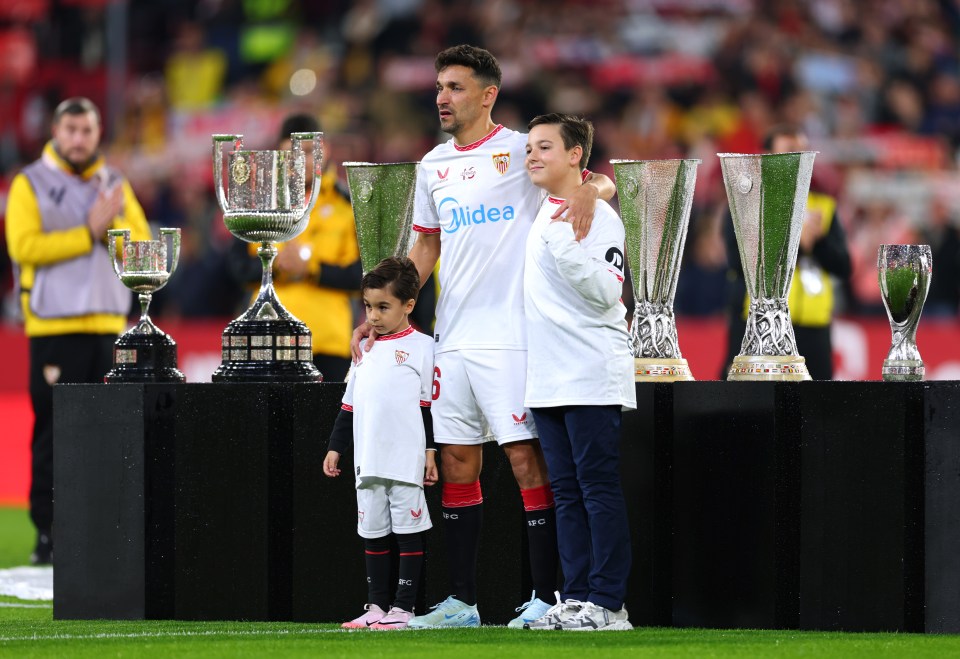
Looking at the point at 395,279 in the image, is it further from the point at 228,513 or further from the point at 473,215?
the point at 228,513

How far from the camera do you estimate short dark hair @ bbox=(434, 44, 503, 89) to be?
505 centimetres

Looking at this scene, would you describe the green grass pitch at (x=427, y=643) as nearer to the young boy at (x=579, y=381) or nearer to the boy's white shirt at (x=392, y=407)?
the young boy at (x=579, y=381)

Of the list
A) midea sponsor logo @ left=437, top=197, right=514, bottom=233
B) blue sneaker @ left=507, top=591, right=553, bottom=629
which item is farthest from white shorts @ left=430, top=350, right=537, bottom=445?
blue sneaker @ left=507, top=591, right=553, bottom=629

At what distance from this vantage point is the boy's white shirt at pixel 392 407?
489cm

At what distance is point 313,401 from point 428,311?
2.96 metres

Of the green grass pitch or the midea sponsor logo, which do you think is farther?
the midea sponsor logo

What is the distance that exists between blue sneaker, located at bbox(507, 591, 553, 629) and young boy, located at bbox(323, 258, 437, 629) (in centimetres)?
33

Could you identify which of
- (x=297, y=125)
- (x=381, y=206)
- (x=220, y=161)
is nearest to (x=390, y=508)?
(x=381, y=206)

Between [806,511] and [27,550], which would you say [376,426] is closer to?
[806,511]

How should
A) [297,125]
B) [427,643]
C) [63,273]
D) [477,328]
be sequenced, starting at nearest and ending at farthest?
[427,643], [477,328], [297,125], [63,273]

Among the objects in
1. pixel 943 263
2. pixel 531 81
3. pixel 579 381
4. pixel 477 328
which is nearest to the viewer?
pixel 579 381

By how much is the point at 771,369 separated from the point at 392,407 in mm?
1174

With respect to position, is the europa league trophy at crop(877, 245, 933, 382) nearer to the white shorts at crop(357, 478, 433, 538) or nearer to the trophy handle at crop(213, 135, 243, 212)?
the white shorts at crop(357, 478, 433, 538)

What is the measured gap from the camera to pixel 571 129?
4.84 metres
